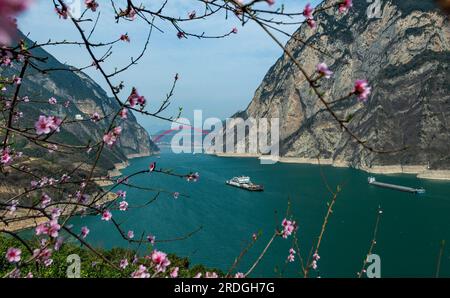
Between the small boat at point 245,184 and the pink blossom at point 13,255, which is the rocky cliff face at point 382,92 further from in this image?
the pink blossom at point 13,255

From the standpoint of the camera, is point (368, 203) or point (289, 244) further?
point (368, 203)

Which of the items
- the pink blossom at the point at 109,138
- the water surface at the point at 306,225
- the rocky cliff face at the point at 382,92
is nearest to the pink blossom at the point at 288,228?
the pink blossom at the point at 109,138

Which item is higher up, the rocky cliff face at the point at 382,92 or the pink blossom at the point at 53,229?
the rocky cliff face at the point at 382,92

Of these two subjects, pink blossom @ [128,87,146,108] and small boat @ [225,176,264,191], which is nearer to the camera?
pink blossom @ [128,87,146,108]

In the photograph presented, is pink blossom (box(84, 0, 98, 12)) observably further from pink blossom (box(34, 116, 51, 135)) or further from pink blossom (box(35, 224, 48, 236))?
pink blossom (box(35, 224, 48, 236))

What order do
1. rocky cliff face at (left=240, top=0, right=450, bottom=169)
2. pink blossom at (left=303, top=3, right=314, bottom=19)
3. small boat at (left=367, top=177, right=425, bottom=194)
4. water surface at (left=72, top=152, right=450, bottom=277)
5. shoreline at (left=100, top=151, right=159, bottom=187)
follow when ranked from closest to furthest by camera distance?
pink blossom at (left=303, top=3, right=314, bottom=19) < water surface at (left=72, top=152, right=450, bottom=277) < small boat at (left=367, top=177, right=425, bottom=194) < shoreline at (left=100, top=151, right=159, bottom=187) < rocky cliff face at (left=240, top=0, right=450, bottom=169)

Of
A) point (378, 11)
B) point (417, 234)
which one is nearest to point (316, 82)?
point (417, 234)

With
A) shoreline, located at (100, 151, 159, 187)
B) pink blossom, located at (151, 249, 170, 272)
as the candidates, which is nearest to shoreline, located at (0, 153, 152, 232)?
shoreline, located at (100, 151, 159, 187)

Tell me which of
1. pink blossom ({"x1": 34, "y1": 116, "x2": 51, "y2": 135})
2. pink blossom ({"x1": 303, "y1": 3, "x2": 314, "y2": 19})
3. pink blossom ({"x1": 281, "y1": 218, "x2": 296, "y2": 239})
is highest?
pink blossom ({"x1": 303, "y1": 3, "x2": 314, "y2": 19})
